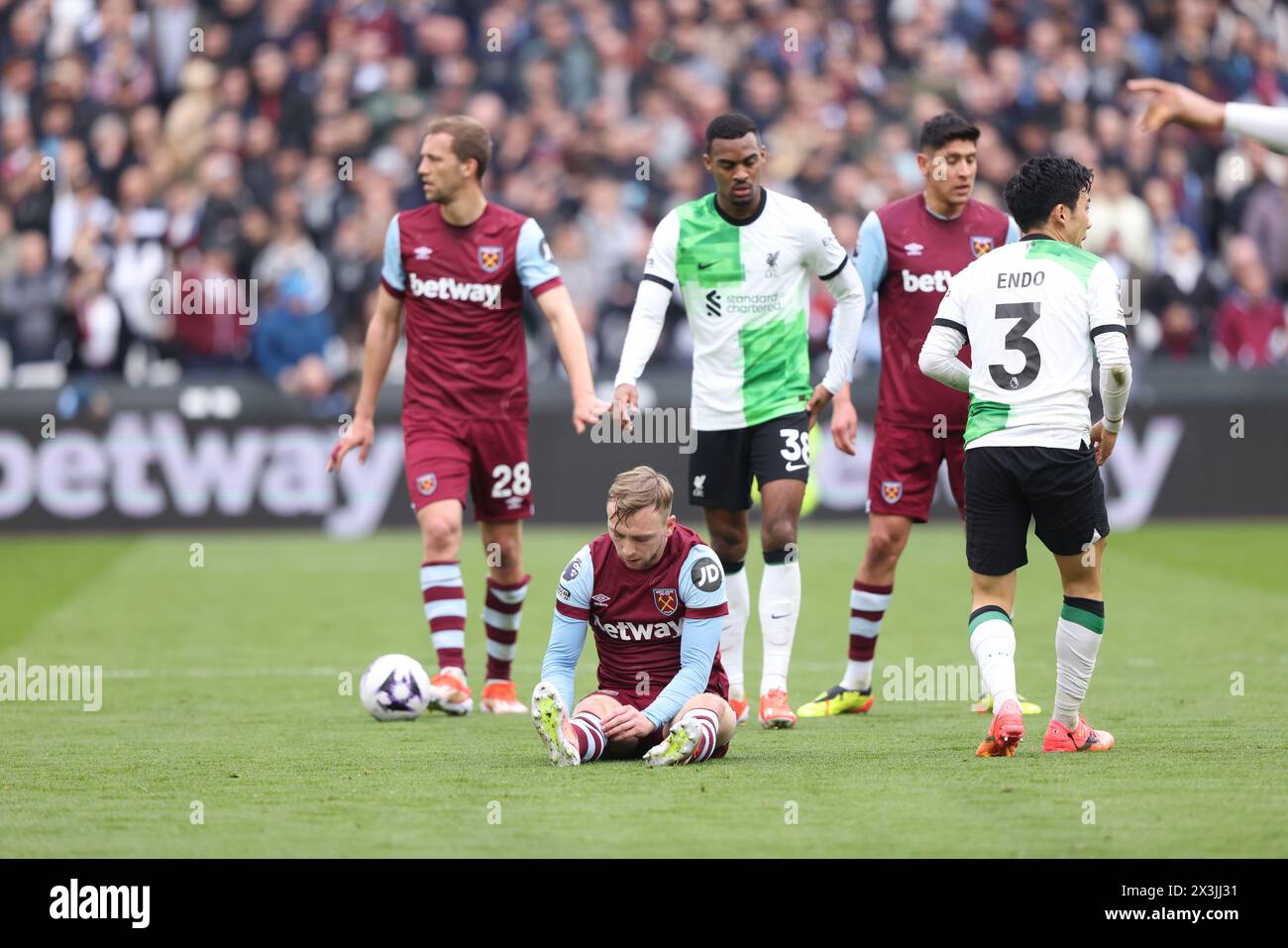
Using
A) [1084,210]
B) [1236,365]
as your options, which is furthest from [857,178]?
[1084,210]

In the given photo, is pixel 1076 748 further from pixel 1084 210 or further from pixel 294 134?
pixel 294 134

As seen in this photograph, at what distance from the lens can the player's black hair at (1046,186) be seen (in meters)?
7.43

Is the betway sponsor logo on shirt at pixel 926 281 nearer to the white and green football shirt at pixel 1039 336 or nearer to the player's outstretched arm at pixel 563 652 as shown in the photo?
the white and green football shirt at pixel 1039 336

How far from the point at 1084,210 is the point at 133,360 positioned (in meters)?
13.3

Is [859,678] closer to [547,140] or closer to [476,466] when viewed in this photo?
[476,466]

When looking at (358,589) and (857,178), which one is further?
(857,178)

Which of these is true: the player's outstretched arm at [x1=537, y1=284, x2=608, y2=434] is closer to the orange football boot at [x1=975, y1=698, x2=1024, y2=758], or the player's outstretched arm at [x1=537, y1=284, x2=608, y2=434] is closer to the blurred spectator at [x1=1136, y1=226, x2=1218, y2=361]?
the orange football boot at [x1=975, y1=698, x2=1024, y2=758]

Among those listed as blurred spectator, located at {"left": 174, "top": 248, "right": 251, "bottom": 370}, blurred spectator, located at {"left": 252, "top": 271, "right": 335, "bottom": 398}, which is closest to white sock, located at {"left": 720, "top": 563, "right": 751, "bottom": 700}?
blurred spectator, located at {"left": 252, "top": 271, "right": 335, "bottom": 398}

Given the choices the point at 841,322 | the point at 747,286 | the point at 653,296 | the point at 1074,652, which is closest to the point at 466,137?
the point at 653,296

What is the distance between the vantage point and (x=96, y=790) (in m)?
6.95

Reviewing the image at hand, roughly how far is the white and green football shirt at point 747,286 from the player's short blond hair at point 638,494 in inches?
66.7

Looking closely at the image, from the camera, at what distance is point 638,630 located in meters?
7.59

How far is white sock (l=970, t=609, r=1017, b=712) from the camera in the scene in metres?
7.37
